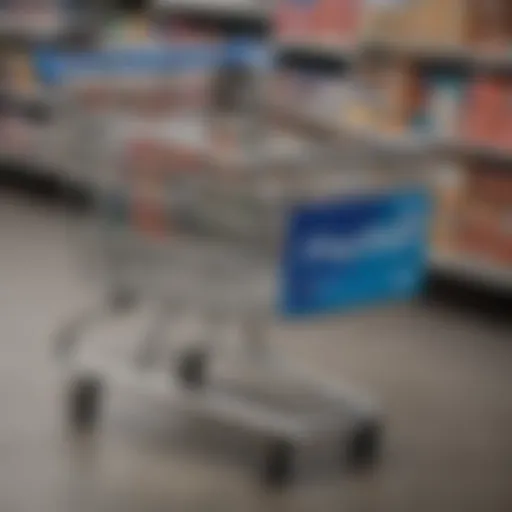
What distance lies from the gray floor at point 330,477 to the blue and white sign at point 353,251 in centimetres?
45

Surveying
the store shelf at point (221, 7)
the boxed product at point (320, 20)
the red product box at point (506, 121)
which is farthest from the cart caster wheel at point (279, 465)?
the store shelf at point (221, 7)

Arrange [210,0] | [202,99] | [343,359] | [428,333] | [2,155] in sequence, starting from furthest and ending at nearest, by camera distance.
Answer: [2,155] < [210,0] < [428,333] < [343,359] < [202,99]

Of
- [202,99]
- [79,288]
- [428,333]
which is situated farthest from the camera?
[79,288]

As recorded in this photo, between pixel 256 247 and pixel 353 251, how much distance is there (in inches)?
11.4

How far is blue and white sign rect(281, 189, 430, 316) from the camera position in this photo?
3.10 metres

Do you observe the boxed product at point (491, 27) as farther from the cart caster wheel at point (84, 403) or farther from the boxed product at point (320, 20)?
the cart caster wheel at point (84, 403)

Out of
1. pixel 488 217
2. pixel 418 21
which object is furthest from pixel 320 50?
pixel 488 217

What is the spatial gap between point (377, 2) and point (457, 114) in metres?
0.51

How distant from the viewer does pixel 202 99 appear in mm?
3807

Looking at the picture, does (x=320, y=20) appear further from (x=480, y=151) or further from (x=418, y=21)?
(x=480, y=151)

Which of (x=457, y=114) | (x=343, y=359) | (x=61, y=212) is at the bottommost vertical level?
(x=61, y=212)

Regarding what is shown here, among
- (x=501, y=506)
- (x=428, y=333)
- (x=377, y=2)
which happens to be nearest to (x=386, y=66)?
(x=377, y=2)

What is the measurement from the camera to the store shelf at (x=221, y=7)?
6246 mm

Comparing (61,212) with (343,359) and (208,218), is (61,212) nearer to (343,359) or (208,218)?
(343,359)
